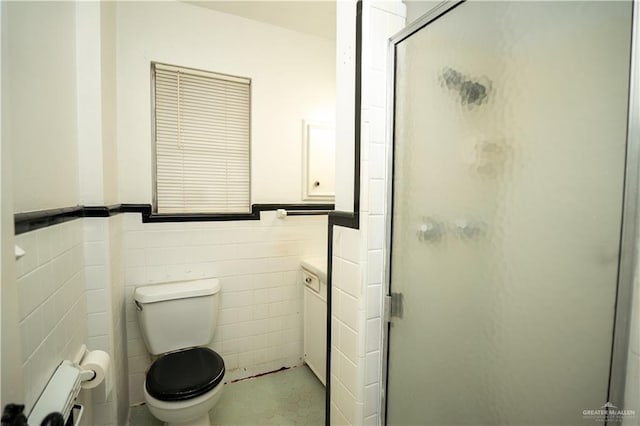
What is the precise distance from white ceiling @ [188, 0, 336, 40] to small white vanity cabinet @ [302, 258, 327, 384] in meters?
1.59

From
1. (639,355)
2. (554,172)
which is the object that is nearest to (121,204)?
A: (554,172)

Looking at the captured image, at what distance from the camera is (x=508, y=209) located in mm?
677

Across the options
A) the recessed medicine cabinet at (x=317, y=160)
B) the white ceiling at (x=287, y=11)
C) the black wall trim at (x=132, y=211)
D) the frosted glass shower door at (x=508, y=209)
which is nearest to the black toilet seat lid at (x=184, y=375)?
the black wall trim at (x=132, y=211)

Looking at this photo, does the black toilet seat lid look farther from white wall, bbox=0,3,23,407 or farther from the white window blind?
white wall, bbox=0,3,23,407

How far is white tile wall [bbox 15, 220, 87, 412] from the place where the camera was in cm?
68

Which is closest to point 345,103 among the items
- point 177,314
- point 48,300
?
point 48,300

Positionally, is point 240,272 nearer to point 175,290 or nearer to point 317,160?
point 175,290

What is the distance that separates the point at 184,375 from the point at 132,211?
930 mm

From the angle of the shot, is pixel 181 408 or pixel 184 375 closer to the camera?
pixel 181 408

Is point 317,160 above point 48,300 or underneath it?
above

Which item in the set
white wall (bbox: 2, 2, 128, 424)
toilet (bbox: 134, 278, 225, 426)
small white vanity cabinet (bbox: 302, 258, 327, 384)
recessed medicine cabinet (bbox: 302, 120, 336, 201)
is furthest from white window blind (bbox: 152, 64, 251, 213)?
small white vanity cabinet (bbox: 302, 258, 327, 384)

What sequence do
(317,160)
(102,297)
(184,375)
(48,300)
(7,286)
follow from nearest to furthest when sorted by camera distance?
1. (7,286)
2. (48,300)
3. (102,297)
4. (184,375)
5. (317,160)

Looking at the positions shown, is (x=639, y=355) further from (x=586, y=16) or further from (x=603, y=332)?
(x=586, y=16)

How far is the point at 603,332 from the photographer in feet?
1.79
